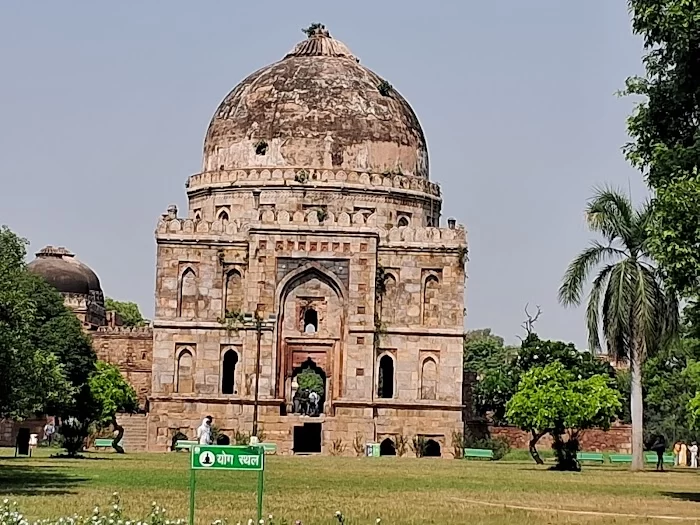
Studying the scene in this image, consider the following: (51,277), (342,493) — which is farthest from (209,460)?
(51,277)

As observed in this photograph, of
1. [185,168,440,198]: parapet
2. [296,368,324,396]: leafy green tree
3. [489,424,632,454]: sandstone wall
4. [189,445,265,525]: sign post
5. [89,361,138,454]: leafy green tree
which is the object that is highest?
[185,168,440,198]: parapet

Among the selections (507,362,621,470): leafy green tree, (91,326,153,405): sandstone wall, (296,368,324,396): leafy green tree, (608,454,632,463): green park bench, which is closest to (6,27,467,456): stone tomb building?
(608,454,632,463): green park bench

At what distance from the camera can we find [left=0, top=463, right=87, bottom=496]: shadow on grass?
69.3 feet

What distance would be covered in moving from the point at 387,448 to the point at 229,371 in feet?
18.7

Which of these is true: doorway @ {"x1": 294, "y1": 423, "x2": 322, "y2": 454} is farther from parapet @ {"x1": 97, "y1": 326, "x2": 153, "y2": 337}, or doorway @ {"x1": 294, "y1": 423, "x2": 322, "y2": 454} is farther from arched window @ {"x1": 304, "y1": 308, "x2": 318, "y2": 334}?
parapet @ {"x1": 97, "y1": 326, "x2": 153, "y2": 337}

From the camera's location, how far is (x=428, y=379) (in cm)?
4800

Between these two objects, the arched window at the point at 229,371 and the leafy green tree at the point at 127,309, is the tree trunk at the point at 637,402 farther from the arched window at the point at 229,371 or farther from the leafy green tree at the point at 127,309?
the leafy green tree at the point at 127,309

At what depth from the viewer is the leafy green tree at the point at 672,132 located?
819 inches

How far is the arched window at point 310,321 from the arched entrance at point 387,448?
4347 mm

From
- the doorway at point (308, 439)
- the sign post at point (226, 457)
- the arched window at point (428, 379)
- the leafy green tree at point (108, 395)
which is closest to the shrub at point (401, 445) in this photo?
the arched window at point (428, 379)

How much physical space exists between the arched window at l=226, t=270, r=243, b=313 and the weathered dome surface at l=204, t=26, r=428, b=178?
17.1 ft

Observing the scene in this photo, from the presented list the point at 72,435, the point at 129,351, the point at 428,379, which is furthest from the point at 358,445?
the point at 129,351

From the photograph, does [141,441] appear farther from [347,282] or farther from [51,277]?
[51,277]

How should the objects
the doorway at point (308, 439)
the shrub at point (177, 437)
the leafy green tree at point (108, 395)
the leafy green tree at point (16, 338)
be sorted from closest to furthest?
1. the leafy green tree at point (16, 338)
2. the leafy green tree at point (108, 395)
3. the shrub at point (177, 437)
4. the doorway at point (308, 439)
